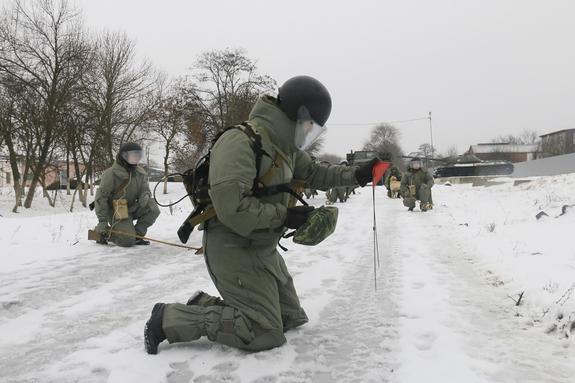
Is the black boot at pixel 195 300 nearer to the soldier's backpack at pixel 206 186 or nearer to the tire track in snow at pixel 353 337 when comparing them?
the soldier's backpack at pixel 206 186

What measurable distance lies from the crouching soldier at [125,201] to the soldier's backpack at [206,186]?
419 centimetres

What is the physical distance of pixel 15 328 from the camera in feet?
10.9

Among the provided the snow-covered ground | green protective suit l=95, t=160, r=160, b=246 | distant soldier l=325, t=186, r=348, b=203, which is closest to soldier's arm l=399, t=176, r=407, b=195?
distant soldier l=325, t=186, r=348, b=203

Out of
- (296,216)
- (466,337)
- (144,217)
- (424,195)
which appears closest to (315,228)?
(296,216)

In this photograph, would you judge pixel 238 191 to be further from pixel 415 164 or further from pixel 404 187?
pixel 415 164

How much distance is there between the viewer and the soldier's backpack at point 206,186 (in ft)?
9.23

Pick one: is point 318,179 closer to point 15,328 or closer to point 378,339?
point 378,339

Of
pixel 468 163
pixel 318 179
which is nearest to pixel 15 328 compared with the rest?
pixel 318 179

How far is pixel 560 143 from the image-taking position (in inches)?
3103

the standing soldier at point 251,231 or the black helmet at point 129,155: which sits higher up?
the black helmet at point 129,155

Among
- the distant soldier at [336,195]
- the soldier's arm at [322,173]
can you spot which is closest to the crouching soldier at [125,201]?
the soldier's arm at [322,173]

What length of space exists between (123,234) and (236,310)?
15.5 ft

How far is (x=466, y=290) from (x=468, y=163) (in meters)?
32.8

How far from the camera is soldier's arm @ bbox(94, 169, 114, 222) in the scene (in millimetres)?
7102
